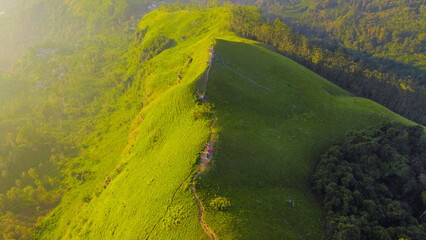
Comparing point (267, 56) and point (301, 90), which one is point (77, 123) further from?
point (301, 90)

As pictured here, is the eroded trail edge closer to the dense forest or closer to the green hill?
the green hill

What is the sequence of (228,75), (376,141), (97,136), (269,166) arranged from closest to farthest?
(269,166) → (376,141) → (228,75) → (97,136)

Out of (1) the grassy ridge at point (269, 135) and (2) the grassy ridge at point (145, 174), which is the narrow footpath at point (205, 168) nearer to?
(2) the grassy ridge at point (145, 174)

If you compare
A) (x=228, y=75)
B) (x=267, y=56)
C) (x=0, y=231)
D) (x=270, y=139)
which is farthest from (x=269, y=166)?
(x=0, y=231)

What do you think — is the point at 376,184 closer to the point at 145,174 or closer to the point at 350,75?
the point at 145,174

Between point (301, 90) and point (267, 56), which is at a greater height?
point (267, 56)

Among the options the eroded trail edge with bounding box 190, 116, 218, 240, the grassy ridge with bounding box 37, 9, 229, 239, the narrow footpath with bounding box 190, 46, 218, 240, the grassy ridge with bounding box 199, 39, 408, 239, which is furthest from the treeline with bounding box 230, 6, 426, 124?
the eroded trail edge with bounding box 190, 116, 218, 240
